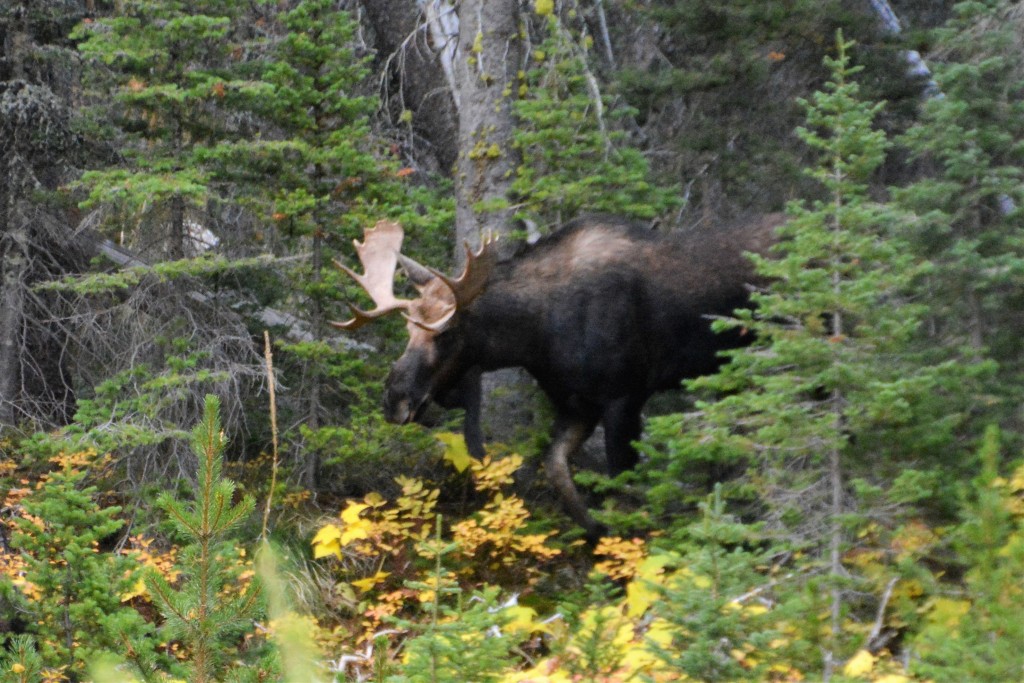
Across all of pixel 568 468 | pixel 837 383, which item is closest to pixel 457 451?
pixel 568 468

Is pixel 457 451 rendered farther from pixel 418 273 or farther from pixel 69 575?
pixel 69 575

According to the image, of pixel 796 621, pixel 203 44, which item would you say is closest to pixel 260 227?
pixel 203 44

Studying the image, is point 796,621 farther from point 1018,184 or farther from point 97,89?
point 97,89

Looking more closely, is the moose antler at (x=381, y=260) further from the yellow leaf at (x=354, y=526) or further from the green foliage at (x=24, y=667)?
the green foliage at (x=24, y=667)

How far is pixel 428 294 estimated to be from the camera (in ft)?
32.0

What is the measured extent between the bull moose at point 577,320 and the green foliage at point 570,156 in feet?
1.33

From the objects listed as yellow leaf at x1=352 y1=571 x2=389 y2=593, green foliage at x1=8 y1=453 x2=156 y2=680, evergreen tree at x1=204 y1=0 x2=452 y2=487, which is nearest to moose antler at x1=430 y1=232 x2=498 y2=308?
evergreen tree at x1=204 y1=0 x2=452 y2=487

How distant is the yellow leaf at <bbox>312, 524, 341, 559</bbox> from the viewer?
29.2 ft

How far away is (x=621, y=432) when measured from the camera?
371 inches

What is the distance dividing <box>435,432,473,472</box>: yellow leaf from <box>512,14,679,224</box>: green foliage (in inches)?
71.2

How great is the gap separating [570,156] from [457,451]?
235cm

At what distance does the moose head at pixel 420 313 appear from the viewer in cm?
945

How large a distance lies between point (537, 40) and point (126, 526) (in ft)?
17.7

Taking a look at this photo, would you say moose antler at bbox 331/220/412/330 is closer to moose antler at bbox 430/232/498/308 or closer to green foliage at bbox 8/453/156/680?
moose antler at bbox 430/232/498/308
